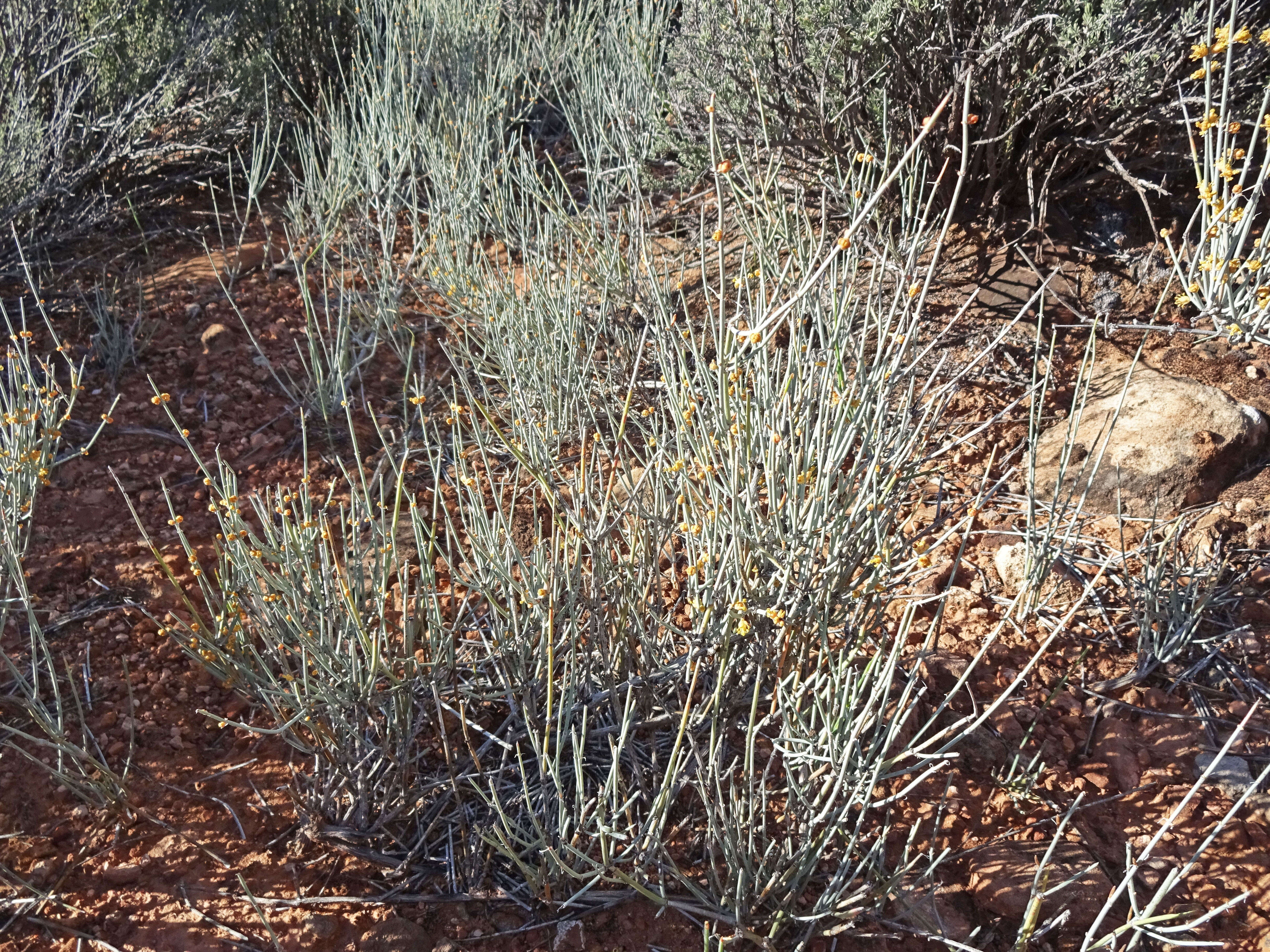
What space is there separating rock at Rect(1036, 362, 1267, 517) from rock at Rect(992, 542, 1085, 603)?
0.77 feet

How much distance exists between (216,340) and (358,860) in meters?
2.10

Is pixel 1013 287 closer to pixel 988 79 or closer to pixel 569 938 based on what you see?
pixel 988 79

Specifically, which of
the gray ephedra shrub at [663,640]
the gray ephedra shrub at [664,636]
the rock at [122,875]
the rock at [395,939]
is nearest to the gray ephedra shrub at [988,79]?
the gray ephedra shrub at [664,636]

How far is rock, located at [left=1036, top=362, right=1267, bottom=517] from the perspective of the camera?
243 centimetres

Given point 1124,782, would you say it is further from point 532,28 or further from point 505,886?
point 532,28

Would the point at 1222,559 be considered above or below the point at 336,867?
above

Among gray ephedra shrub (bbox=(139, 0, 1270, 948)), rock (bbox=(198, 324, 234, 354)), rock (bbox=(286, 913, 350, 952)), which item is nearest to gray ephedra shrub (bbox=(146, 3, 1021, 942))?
gray ephedra shrub (bbox=(139, 0, 1270, 948))

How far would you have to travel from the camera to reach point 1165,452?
2434mm

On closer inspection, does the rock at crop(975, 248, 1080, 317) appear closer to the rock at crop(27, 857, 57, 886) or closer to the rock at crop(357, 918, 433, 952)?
the rock at crop(357, 918, 433, 952)

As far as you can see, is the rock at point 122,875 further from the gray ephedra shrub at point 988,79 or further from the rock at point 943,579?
the gray ephedra shrub at point 988,79

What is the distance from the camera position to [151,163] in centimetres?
390

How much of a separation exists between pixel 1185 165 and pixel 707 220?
1.57 m

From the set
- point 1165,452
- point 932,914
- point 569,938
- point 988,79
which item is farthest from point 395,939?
point 988,79

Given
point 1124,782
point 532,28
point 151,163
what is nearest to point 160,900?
point 1124,782
